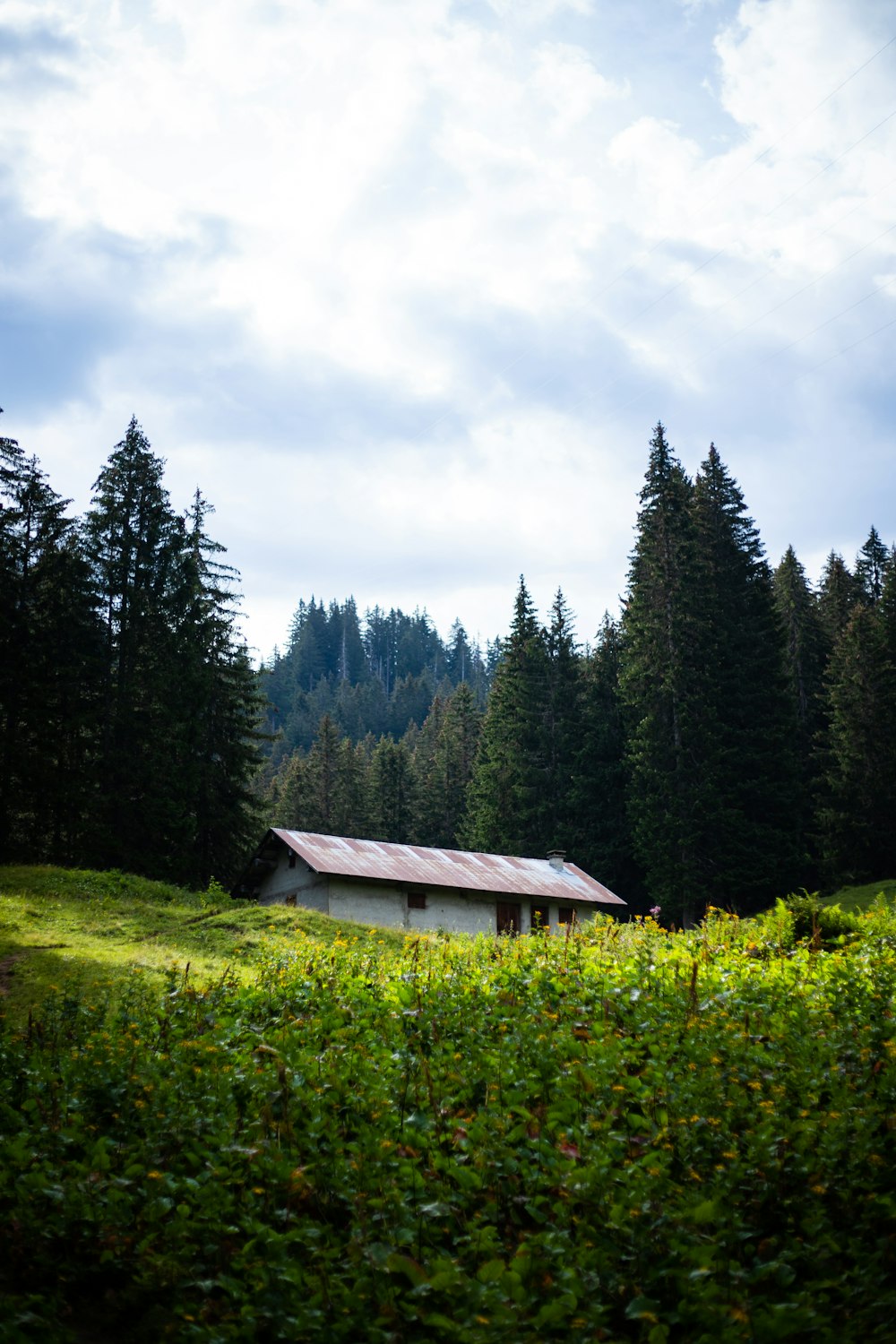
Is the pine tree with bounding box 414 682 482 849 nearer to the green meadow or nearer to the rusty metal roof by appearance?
the rusty metal roof

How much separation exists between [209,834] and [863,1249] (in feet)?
114

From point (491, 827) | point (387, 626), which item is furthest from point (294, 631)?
point (491, 827)

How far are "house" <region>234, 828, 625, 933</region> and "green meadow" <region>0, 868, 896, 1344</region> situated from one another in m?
20.0

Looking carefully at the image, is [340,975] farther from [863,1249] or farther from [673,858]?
[673,858]

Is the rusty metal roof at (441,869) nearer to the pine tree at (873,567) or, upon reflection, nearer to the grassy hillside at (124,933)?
the grassy hillside at (124,933)

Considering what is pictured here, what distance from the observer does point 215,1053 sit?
7.86 meters

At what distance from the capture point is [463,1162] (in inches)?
244

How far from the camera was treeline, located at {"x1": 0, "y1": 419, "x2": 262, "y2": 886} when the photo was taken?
3219 cm

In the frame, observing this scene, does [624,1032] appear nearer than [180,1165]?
No

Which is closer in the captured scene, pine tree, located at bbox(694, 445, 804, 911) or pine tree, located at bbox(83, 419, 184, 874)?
pine tree, located at bbox(83, 419, 184, 874)

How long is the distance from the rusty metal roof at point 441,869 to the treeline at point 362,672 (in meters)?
83.2

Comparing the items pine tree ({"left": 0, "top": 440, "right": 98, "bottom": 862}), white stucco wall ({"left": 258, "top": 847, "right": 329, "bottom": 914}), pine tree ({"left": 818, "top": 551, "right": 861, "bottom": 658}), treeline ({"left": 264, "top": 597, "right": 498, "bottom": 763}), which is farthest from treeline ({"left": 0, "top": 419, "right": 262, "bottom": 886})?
treeline ({"left": 264, "top": 597, "right": 498, "bottom": 763})

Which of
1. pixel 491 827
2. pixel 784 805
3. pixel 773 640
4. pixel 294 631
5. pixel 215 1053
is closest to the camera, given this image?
pixel 215 1053

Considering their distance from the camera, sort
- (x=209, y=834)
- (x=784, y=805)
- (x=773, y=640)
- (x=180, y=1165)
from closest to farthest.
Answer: (x=180, y=1165) < (x=209, y=834) < (x=784, y=805) < (x=773, y=640)
